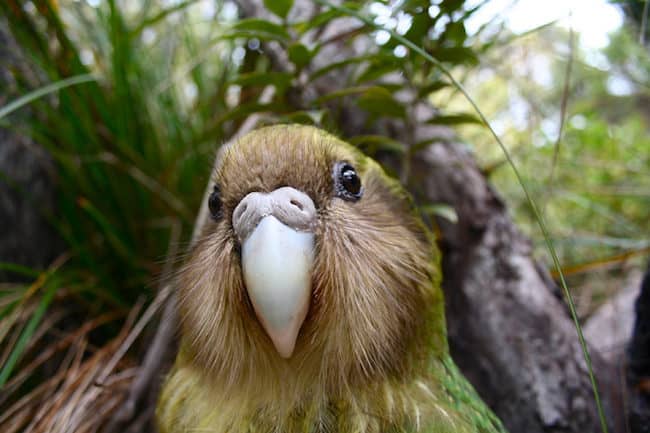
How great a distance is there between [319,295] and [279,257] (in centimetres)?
13

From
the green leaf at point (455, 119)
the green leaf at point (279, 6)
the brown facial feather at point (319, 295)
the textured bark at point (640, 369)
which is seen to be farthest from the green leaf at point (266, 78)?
the textured bark at point (640, 369)

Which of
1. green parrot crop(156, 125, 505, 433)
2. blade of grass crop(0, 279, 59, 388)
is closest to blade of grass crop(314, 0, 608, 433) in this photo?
green parrot crop(156, 125, 505, 433)

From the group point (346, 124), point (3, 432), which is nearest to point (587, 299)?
point (346, 124)

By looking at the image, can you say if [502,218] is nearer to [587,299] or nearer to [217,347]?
[587,299]

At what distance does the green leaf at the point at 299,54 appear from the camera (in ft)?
3.71

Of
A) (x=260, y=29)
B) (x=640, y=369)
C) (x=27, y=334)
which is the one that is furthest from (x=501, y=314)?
(x=27, y=334)

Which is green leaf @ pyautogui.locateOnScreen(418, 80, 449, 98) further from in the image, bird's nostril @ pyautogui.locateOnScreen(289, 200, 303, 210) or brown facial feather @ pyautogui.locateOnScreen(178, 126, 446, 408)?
bird's nostril @ pyautogui.locateOnScreen(289, 200, 303, 210)

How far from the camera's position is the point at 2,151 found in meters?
1.61

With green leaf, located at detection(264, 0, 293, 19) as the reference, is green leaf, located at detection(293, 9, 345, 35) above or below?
below

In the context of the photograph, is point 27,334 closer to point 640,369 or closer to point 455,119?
point 455,119

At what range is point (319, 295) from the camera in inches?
32.4

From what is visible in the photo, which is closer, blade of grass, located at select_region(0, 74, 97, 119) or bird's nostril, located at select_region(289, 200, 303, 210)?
bird's nostril, located at select_region(289, 200, 303, 210)

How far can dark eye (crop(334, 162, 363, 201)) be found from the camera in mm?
897

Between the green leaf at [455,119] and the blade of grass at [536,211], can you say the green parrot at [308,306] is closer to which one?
the blade of grass at [536,211]
